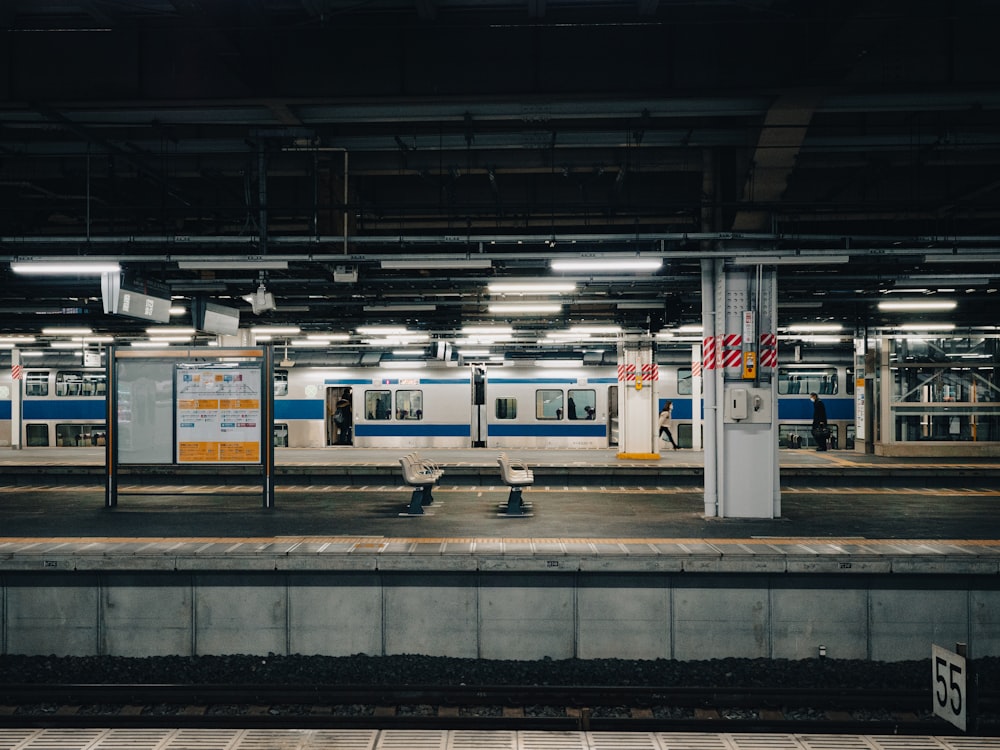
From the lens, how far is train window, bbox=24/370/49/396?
73.6 ft

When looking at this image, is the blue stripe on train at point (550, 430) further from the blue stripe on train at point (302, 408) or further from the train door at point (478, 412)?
the blue stripe on train at point (302, 408)

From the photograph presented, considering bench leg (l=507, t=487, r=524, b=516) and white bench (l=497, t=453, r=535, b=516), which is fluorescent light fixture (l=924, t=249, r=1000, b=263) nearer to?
white bench (l=497, t=453, r=535, b=516)

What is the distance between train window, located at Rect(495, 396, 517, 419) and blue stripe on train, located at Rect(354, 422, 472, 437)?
3.66 feet

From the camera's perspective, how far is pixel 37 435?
→ 23.0 meters

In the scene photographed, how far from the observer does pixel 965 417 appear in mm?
18812

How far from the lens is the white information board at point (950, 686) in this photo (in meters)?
Answer: 4.20

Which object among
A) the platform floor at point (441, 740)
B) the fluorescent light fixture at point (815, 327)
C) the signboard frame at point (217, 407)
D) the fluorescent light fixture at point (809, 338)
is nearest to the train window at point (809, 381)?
the fluorescent light fixture at point (809, 338)

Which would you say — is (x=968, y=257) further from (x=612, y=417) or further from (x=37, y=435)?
(x=37, y=435)

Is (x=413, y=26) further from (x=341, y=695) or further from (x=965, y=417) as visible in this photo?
(x=965, y=417)

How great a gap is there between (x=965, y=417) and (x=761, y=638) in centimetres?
1567

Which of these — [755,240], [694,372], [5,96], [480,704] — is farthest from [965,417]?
[5,96]

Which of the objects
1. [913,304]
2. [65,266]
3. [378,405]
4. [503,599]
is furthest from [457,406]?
[503,599]

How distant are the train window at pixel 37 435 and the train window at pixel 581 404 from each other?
17.7 meters

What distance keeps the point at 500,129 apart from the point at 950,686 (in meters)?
7.43
